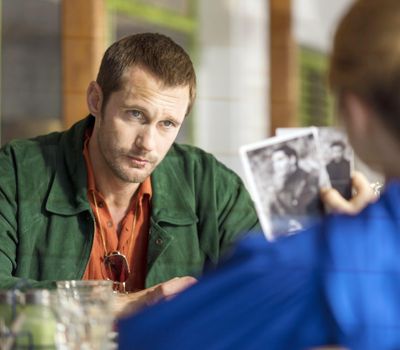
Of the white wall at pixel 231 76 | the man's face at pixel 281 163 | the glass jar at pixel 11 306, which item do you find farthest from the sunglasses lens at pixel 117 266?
the white wall at pixel 231 76

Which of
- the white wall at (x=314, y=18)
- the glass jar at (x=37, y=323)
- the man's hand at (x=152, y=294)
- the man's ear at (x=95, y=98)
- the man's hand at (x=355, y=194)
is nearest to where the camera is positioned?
the glass jar at (x=37, y=323)

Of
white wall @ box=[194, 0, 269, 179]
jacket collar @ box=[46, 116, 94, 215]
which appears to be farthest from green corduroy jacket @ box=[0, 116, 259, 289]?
white wall @ box=[194, 0, 269, 179]

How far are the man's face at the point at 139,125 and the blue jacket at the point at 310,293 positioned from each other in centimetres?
158

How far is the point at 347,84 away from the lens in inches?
42.0

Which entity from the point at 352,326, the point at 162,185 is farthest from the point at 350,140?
the point at 162,185

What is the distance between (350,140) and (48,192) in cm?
160

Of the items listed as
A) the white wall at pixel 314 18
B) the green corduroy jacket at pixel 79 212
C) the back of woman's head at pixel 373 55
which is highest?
the white wall at pixel 314 18

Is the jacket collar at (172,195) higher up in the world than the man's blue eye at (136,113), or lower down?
lower down

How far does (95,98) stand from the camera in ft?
8.99

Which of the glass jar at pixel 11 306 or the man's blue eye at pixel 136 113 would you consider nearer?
the glass jar at pixel 11 306

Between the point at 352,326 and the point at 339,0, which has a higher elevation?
the point at 339,0

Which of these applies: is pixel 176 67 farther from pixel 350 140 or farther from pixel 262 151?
pixel 350 140

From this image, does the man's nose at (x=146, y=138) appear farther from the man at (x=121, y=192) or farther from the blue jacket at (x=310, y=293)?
the blue jacket at (x=310, y=293)

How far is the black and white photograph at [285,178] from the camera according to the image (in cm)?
255
